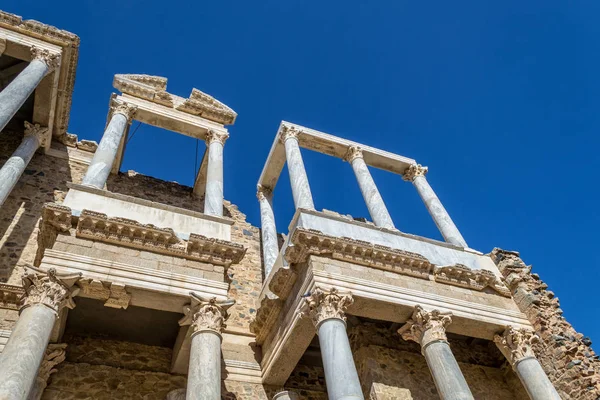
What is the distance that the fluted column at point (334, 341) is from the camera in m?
7.32

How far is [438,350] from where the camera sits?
8727mm

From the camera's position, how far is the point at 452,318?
382 inches

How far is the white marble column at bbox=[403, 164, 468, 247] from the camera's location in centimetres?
1217

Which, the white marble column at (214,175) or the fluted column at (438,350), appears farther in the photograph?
the white marble column at (214,175)

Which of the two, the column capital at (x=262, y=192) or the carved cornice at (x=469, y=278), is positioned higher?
the column capital at (x=262, y=192)

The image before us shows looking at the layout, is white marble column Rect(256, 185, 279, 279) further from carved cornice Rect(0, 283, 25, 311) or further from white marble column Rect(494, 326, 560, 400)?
white marble column Rect(494, 326, 560, 400)

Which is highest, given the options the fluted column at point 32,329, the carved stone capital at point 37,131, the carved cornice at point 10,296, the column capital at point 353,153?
the carved stone capital at point 37,131

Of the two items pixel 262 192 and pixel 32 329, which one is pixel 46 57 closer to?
pixel 262 192

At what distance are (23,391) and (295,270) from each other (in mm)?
5116

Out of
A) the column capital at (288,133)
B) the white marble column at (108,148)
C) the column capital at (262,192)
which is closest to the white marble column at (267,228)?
the column capital at (262,192)

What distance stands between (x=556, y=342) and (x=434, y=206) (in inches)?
177

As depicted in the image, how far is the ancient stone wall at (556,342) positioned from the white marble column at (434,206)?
1.40 metres

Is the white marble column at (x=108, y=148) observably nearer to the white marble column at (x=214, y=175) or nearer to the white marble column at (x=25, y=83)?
the white marble column at (x=25, y=83)

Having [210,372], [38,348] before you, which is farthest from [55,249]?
[210,372]
